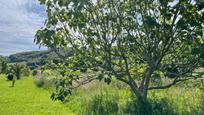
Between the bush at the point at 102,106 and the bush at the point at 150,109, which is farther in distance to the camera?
the bush at the point at 102,106

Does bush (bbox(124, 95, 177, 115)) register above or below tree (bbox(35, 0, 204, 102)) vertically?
below

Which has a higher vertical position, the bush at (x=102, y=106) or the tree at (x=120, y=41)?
the tree at (x=120, y=41)

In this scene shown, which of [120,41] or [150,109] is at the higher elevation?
[120,41]

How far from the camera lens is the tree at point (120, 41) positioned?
28.0ft

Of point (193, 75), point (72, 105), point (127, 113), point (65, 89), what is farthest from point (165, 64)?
point (72, 105)

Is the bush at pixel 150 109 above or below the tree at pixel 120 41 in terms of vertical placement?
below

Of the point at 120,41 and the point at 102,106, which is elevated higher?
the point at 120,41

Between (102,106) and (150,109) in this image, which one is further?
(102,106)

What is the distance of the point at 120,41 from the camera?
983 cm

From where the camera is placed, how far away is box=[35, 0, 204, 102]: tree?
8.52 metres

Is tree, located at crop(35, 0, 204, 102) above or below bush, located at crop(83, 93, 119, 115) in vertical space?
above

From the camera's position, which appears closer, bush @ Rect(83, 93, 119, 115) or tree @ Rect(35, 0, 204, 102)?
tree @ Rect(35, 0, 204, 102)

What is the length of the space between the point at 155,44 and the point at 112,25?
159cm

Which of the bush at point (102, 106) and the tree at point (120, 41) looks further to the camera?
the bush at point (102, 106)
